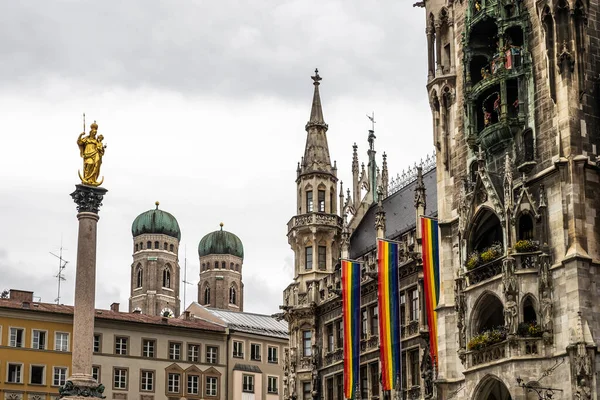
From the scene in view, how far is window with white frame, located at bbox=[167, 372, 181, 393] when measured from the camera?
101 metres

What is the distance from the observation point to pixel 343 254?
7225 cm

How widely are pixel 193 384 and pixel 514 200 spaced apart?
60.3 metres

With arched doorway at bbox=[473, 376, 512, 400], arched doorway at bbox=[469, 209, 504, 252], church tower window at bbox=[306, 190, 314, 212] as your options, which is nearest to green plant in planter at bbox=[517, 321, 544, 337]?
arched doorway at bbox=[473, 376, 512, 400]

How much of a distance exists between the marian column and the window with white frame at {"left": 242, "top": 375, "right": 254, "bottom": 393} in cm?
5344

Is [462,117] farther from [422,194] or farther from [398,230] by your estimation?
[398,230]

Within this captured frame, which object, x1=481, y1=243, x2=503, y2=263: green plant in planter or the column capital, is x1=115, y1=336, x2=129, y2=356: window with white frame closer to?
the column capital

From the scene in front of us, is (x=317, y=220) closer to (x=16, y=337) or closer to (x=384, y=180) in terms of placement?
(x=384, y=180)

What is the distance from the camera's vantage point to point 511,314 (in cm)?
4603

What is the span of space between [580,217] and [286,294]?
1412 inches

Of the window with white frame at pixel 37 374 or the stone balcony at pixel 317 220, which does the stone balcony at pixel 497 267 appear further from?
the window with white frame at pixel 37 374

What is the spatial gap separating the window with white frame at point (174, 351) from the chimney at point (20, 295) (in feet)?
45.3

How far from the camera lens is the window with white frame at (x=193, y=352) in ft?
339

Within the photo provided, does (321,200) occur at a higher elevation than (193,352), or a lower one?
higher

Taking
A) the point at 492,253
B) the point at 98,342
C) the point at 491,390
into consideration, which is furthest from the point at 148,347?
the point at 492,253
